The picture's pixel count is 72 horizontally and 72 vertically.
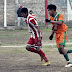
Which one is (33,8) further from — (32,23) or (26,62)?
(32,23)

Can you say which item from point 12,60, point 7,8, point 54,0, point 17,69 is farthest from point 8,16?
point 17,69

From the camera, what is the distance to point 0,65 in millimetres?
8547

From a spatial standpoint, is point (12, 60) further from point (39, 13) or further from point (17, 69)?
point (39, 13)

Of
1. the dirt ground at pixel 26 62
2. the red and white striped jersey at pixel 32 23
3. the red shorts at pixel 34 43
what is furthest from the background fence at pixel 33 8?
the red and white striped jersey at pixel 32 23

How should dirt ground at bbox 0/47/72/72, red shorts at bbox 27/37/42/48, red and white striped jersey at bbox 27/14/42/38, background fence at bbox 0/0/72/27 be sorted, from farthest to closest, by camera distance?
background fence at bbox 0/0/72/27 → red shorts at bbox 27/37/42/48 → red and white striped jersey at bbox 27/14/42/38 → dirt ground at bbox 0/47/72/72

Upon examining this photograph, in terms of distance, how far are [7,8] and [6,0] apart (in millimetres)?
620

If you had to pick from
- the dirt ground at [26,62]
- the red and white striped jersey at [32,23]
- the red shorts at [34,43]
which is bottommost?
the dirt ground at [26,62]

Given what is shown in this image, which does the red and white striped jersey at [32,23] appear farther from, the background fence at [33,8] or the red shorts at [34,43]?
the background fence at [33,8]

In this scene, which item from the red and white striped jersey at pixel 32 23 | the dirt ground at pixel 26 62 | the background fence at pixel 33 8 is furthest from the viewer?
the background fence at pixel 33 8

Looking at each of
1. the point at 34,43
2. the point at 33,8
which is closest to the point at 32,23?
the point at 34,43

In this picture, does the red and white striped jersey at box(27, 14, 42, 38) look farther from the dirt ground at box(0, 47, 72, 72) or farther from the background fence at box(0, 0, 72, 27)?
the background fence at box(0, 0, 72, 27)

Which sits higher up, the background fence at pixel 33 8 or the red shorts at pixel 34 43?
the background fence at pixel 33 8

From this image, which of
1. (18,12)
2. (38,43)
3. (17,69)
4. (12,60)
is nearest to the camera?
(17,69)

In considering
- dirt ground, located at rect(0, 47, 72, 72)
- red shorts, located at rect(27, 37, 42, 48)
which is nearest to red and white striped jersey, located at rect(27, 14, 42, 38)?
red shorts, located at rect(27, 37, 42, 48)
